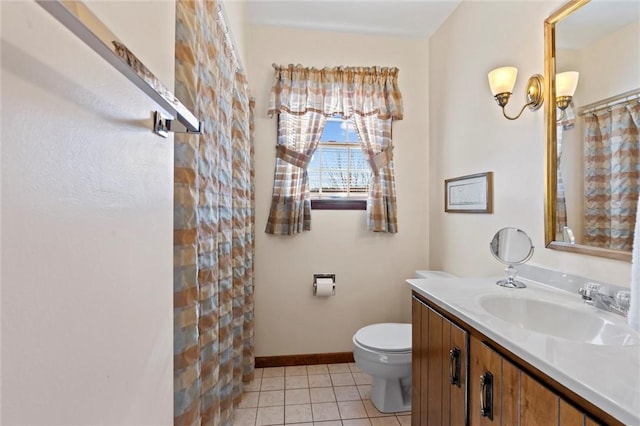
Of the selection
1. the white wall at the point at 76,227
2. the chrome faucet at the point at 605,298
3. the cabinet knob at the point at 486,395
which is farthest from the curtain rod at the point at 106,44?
the chrome faucet at the point at 605,298

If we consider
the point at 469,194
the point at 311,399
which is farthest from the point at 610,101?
the point at 311,399

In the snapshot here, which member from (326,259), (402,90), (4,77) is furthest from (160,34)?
(402,90)

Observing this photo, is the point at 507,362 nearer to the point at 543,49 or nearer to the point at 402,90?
the point at 543,49

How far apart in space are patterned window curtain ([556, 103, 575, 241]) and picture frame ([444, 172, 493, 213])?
1.43ft

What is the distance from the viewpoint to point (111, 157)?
1.68 ft

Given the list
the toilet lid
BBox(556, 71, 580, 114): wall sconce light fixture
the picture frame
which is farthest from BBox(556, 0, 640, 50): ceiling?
the toilet lid

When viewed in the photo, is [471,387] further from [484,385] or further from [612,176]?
[612,176]

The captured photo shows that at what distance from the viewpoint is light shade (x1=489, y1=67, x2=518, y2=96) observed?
1.59m

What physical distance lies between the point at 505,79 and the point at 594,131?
529 mm

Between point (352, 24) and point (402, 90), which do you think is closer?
point (352, 24)

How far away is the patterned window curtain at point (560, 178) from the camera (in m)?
1.34

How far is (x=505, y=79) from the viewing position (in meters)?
1.60

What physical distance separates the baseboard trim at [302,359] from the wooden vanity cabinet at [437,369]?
3.36 feet

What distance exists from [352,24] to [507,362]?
2.42 meters
